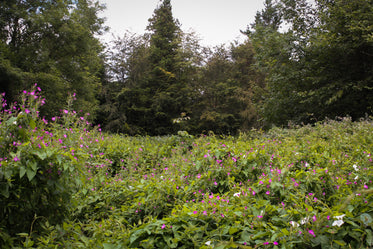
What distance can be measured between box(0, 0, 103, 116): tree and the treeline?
0.05 m

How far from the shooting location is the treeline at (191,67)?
998 centimetres

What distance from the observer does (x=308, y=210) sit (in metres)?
1.73

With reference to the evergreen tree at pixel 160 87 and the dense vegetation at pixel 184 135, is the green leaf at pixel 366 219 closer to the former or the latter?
the dense vegetation at pixel 184 135

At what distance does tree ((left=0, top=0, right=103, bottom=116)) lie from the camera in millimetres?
12008

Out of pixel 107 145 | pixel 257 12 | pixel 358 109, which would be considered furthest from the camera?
pixel 257 12

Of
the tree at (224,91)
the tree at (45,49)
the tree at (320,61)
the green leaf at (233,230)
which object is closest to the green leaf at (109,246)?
the green leaf at (233,230)

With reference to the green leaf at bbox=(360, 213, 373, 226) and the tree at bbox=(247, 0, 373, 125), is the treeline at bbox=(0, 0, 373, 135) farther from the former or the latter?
the green leaf at bbox=(360, 213, 373, 226)

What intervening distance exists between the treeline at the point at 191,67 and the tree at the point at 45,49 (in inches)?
2.1

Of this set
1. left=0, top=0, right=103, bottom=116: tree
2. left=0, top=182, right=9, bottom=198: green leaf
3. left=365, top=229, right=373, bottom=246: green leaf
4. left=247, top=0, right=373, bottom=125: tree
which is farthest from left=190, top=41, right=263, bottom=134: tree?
left=365, top=229, right=373, bottom=246: green leaf

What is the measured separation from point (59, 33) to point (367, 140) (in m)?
15.0

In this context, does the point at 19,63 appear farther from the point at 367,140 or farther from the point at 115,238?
the point at 367,140

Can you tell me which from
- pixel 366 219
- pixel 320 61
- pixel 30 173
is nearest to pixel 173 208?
pixel 30 173

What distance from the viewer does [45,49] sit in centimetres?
1321

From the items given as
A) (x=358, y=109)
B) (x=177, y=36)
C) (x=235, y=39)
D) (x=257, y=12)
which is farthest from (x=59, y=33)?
(x=257, y=12)
